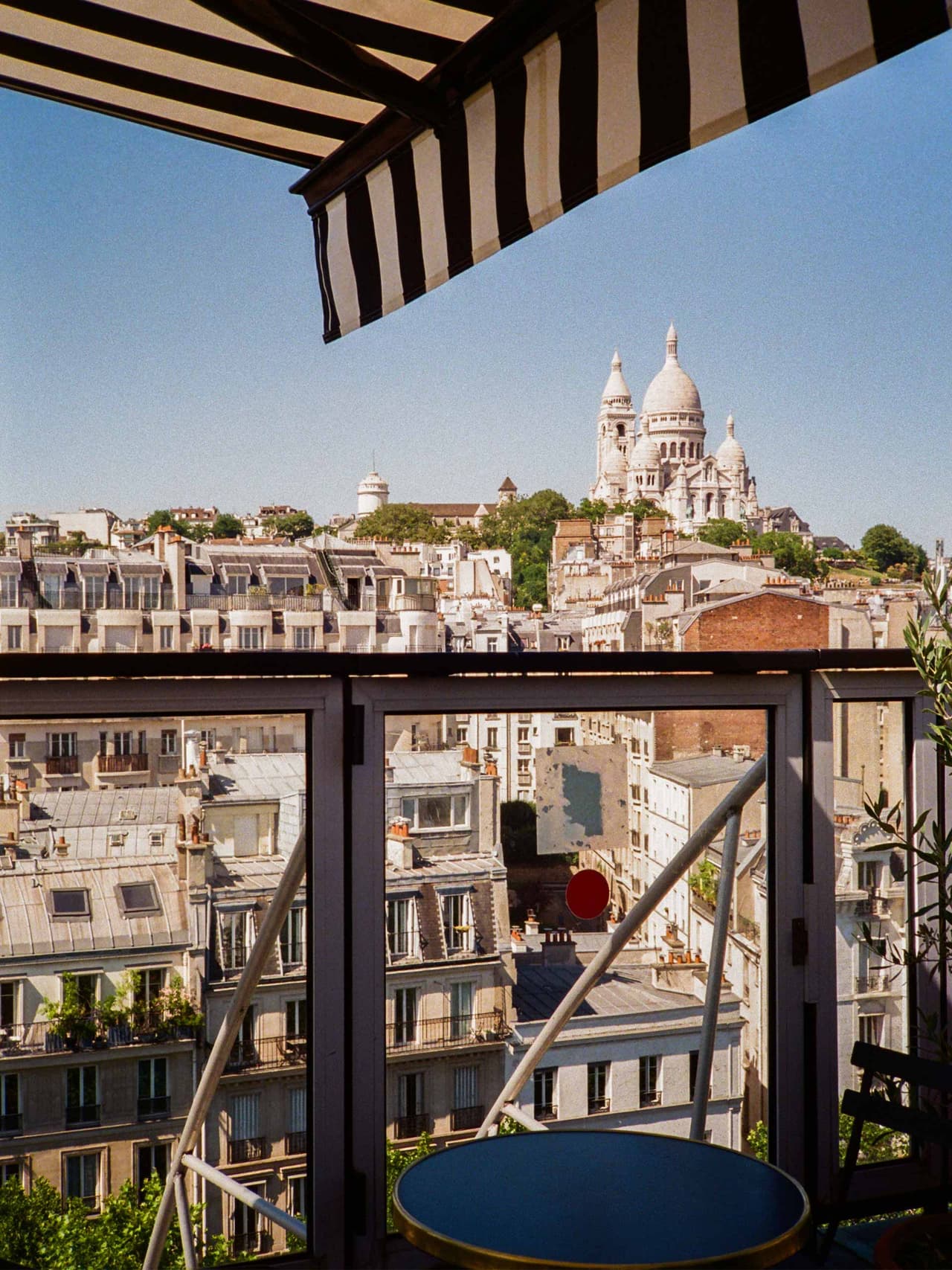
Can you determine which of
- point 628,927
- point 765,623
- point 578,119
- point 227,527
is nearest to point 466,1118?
Result: point 628,927

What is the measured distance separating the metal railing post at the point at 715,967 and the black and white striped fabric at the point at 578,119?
971mm

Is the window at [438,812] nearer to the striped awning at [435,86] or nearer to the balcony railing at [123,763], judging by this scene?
the balcony railing at [123,763]

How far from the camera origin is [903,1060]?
5.22ft

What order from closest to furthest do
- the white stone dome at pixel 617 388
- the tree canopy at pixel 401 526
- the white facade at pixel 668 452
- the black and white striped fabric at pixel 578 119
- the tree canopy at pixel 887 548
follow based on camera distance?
1. the black and white striped fabric at pixel 578 119
2. the tree canopy at pixel 887 548
3. the tree canopy at pixel 401 526
4. the white facade at pixel 668 452
5. the white stone dome at pixel 617 388

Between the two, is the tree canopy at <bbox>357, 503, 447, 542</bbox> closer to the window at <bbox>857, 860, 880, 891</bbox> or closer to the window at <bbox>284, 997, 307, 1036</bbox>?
the window at <bbox>857, 860, 880, 891</bbox>

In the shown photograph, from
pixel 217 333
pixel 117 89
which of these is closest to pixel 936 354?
pixel 217 333

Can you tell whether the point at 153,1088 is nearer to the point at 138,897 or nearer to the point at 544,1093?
the point at 138,897

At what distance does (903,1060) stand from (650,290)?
51478 millimetres

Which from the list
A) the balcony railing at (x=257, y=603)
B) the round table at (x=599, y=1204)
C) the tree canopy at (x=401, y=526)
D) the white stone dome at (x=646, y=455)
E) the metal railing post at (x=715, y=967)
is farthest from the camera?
A: the white stone dome at (x=646, y=455)

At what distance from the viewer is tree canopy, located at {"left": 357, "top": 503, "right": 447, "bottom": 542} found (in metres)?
34.0

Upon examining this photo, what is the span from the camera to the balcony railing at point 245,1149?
5.11 ft

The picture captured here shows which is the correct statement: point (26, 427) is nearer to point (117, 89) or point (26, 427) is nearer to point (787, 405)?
point (787, 405)

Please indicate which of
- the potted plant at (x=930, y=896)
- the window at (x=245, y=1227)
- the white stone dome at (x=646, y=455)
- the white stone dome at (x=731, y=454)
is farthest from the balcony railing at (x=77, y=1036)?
the white stone dome at (x=646, y=455)

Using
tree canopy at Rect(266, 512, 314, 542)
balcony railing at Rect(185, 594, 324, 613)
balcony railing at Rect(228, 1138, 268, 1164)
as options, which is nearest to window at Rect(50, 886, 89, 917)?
balcony railing at Rect(228, 1138, 268, 1164)
